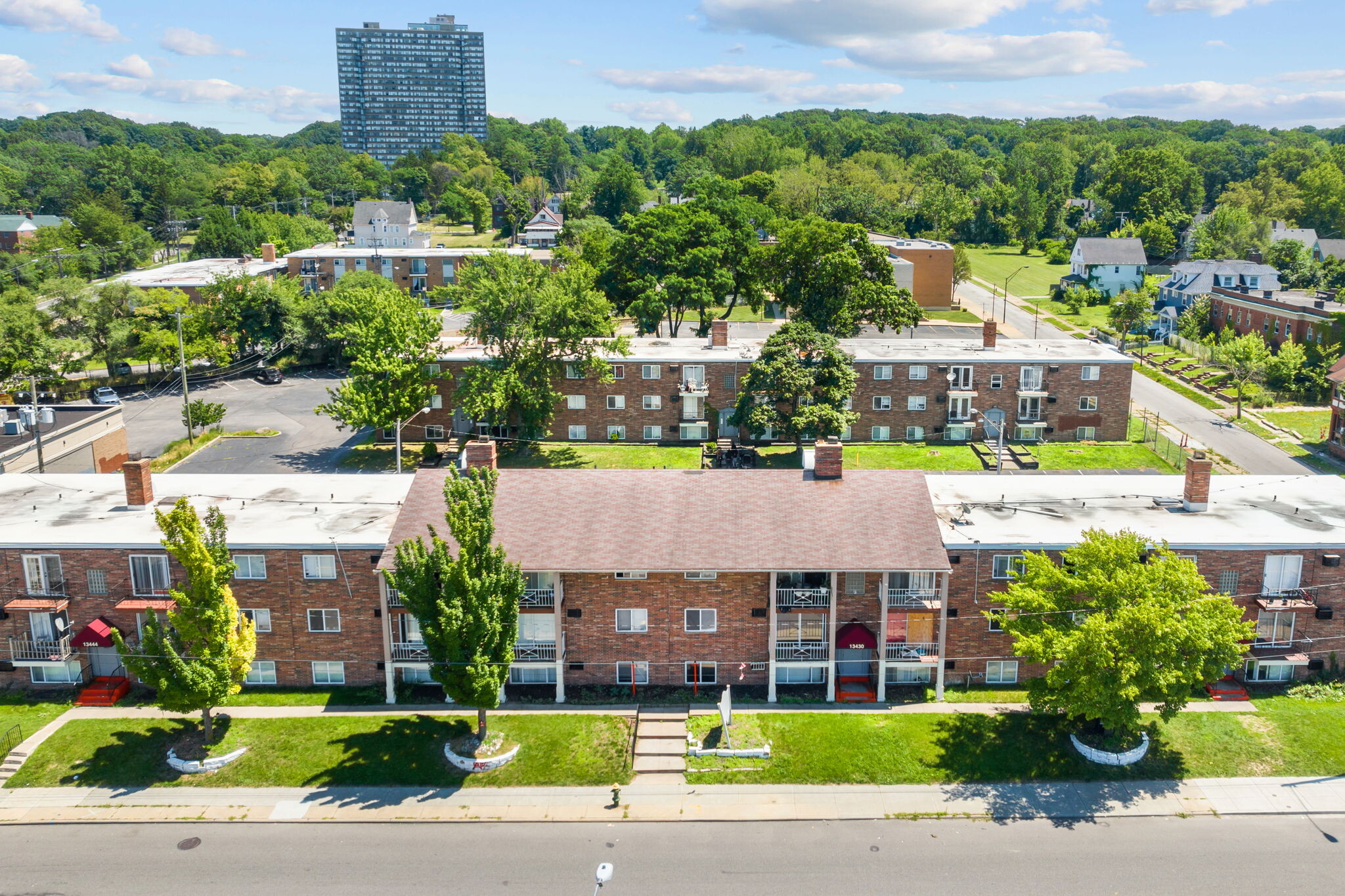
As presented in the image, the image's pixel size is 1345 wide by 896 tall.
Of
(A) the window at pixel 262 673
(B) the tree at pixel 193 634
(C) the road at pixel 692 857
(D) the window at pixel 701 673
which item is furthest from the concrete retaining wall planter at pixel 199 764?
(D) the window at pixel 701 673

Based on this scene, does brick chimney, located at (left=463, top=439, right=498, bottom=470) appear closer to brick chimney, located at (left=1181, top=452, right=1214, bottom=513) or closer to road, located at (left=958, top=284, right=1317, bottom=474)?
brick chimney, located at (left=1181, top=452, right=1214, bottom=513)

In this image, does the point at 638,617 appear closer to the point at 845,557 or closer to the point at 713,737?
the point at 713,737

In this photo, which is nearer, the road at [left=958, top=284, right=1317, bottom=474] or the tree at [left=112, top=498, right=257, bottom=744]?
the tree at [left=112, top=498, right=257, bottom=744]

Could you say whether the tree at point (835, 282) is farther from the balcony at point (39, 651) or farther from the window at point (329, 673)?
the balcony at point (39, 651)

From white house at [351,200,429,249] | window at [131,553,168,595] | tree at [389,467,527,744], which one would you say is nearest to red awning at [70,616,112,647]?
window at [131,553,168,595]

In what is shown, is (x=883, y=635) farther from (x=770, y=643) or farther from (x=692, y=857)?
(x=692, y=857)

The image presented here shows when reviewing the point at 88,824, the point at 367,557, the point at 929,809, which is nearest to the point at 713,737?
the point at 929,809
